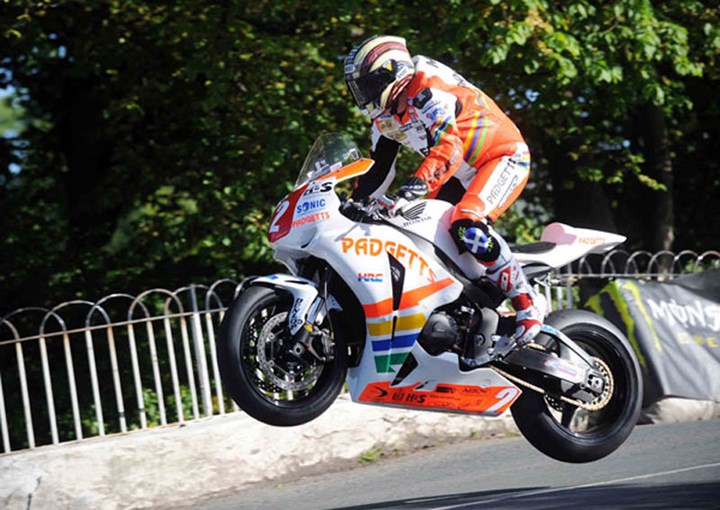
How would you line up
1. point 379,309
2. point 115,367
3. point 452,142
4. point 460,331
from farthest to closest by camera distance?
point 115,367 < point 460,331 < point 452,142 < point 379,309

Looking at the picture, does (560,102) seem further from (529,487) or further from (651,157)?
(529,487)

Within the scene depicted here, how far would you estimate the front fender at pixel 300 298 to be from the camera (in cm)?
521

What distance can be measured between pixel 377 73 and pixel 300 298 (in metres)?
1.21

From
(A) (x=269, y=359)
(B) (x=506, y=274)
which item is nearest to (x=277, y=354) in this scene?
(A) (x=269, y=359)

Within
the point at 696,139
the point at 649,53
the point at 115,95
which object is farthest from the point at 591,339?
the point at 696,139

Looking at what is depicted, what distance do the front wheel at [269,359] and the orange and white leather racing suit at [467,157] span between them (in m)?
0.96

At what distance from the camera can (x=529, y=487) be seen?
7402mm

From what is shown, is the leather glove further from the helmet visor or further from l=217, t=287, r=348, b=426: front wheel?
l=217, t=287, r=348, b=426: front wheel

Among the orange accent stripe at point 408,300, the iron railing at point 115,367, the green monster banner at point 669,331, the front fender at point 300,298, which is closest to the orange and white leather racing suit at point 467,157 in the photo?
the orange accent stripe at point 408,300

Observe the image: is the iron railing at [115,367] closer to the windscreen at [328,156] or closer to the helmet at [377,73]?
the windscreen at [328,156]

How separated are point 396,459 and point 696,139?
35.3ft

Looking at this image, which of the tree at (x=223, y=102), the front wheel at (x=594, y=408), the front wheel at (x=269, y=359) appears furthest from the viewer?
the tree at (x=223, y=102)

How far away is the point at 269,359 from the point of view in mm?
5238

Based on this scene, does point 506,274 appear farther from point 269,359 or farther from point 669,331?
point 669,331
